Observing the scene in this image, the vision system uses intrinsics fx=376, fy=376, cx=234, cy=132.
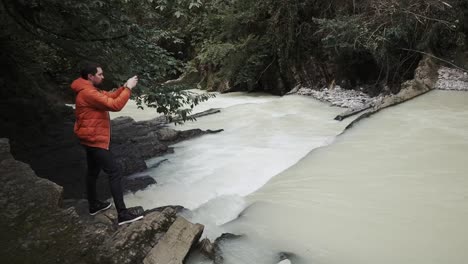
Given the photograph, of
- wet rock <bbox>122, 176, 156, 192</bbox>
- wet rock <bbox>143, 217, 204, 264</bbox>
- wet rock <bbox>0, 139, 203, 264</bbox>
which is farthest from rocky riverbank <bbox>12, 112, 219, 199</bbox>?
wet rock <bbox>143, 217, 204, 264</bbox>

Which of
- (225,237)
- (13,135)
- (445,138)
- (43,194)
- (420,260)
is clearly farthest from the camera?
(13,135)

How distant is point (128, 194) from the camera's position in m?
5.80

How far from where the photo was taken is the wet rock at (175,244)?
10.6 ft

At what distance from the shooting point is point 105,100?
11.4ft

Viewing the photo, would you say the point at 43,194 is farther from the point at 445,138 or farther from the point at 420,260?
the point at 445,138

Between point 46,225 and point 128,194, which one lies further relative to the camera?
point 128,194

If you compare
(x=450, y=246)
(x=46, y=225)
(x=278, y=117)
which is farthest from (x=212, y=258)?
(x=278, y=117)

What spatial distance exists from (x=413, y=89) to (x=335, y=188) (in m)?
6.97

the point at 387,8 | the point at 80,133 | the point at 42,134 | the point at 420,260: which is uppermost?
the point at 387,8

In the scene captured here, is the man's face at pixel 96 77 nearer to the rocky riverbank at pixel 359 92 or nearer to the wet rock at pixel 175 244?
the wet rock at pixel 175 244

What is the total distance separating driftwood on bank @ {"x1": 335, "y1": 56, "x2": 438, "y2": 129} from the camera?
32.5ft

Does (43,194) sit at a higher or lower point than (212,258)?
higher

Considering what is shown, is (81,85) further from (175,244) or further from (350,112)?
(350,112)

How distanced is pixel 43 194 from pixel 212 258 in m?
1.63
